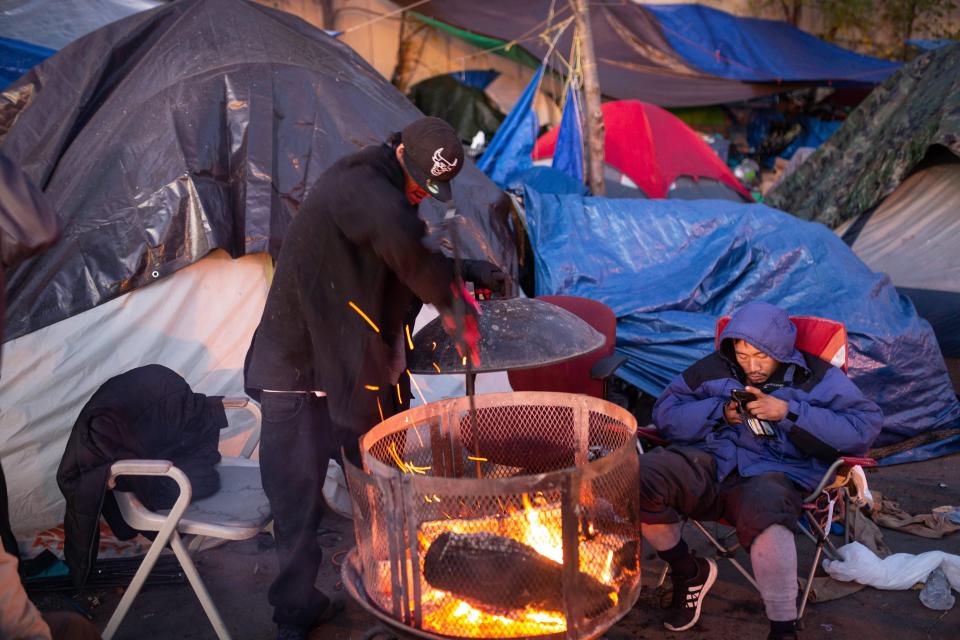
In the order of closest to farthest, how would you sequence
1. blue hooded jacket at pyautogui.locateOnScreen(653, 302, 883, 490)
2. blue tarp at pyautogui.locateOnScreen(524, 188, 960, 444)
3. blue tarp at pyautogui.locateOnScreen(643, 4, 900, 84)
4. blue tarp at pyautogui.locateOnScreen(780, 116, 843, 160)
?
blue hooded jacket at pyautogui.locateOnScreen(653, 302, 883, 490), blue tarp at pyautogui.locateOnScreen(524, 188, 960, 444), blue tarp at pyautogui.locateOnScreen(643, 4, 900, 84), blue tarp at pyautogui.locateOnScreen(780, 116, 843, 160)

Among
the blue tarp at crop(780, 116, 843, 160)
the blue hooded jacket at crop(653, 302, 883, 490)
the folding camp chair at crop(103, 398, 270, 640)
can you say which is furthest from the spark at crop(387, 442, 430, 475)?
the blue tarp at crop(780, 116, 843, 160)

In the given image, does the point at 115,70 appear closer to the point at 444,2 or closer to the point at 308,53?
the point at 308,53

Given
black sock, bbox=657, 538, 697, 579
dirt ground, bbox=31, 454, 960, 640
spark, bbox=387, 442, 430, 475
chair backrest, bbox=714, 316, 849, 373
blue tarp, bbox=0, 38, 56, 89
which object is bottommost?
dirt ground, bbox=31, 454, 960, 640

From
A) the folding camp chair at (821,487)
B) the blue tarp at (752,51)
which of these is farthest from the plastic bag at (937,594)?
the blue tarp at (752,51)

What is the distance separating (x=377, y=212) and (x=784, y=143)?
39.4 feet

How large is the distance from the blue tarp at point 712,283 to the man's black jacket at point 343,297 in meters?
2.69

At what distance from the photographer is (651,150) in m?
9.76

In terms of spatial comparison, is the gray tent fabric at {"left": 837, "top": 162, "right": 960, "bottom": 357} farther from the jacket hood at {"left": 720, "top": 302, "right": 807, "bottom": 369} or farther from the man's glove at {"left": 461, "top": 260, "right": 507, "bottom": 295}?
the man's glove at {"left": 461, "top": 260, "right": 507, "bottom": 295}

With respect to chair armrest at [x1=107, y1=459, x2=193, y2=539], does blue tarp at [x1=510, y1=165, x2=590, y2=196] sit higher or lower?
higher

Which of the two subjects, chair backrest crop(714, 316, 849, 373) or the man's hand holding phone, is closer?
the man's hand holding phone

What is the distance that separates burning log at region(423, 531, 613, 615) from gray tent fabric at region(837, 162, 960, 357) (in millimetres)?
4769

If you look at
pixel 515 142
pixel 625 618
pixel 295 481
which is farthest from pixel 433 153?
pixel 515 142

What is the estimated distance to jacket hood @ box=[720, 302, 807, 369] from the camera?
3666mm

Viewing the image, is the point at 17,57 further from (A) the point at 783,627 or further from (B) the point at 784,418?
(A) the point at 783,627
